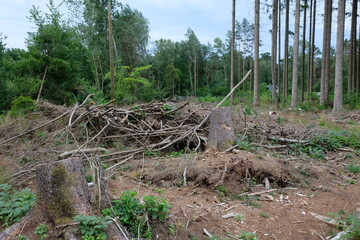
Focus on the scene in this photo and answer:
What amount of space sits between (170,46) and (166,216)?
41844mm

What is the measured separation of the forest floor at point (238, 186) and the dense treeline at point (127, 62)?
681cm

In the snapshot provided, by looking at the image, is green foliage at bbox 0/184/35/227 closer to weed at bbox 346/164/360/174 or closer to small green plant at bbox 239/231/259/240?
small green plant at bbox 239/231/259/240

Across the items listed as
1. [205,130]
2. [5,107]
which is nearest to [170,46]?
[5,107]

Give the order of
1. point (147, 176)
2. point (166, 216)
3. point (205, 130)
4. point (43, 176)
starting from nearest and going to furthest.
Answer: point (43, 176), point (166, 216), point (147, 176), point (205, 130)

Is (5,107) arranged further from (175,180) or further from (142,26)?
(142,26)

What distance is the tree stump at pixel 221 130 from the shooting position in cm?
541

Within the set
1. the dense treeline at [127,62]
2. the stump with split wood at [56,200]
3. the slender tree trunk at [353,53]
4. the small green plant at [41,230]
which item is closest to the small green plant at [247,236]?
the stump with split wood at [56,200]

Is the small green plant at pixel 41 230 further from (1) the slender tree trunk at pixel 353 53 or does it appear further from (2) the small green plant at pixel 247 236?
(1) the slender tree trunk at pixel 353 53

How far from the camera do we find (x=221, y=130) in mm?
5469

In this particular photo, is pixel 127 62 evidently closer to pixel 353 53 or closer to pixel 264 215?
pixel 353 53

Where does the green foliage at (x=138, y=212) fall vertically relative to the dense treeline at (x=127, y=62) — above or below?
below

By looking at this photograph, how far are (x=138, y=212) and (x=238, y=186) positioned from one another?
2177mm

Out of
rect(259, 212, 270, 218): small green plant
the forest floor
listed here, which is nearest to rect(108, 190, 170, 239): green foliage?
the forest floor

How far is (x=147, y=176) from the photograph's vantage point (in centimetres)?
454
